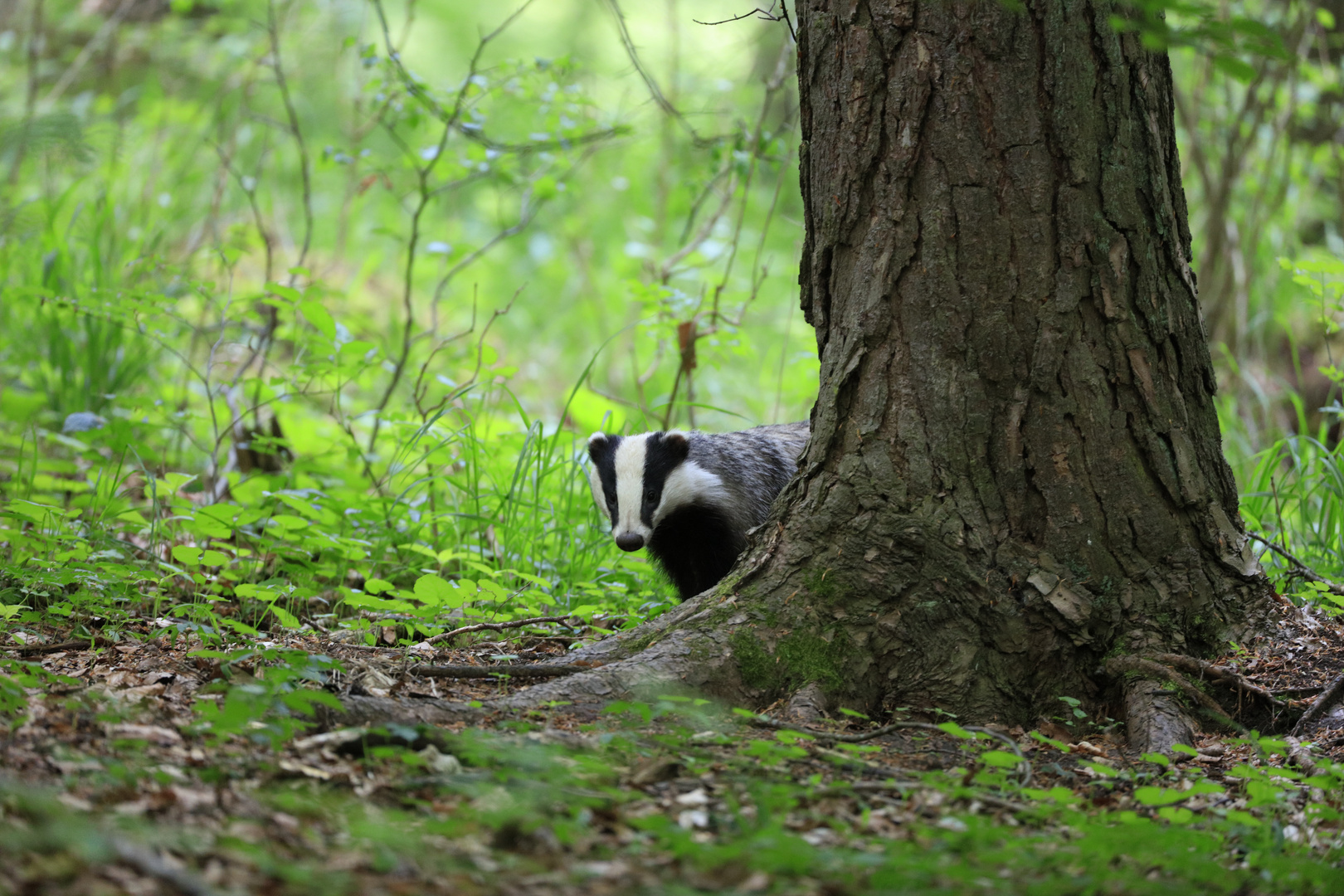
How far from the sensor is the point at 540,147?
530cm

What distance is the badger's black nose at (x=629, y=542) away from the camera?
422 cm

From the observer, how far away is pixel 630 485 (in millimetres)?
4449

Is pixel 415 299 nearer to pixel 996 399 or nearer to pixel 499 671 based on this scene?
pixel 499 671

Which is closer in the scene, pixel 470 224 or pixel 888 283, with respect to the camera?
pixel 888 283

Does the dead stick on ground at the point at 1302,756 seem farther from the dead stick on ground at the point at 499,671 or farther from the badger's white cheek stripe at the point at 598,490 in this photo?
the badger's white cheek stripe at the point at 598,490

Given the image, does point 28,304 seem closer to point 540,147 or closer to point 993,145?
point 540,147

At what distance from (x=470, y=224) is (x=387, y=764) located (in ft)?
33.6

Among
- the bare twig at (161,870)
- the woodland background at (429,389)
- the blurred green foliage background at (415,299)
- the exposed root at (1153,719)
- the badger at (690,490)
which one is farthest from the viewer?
the badger at (690,490)

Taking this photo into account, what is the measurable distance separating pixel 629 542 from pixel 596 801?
91.3 inches

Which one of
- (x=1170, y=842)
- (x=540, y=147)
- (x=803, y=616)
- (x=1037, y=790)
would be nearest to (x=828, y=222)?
(x=803, y=616)

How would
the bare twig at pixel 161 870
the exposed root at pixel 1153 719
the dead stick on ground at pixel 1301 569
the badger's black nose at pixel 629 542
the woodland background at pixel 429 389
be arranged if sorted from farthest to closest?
the badger's black nose at pixel 629 542, the dead stick on ground at pixel 1301 569, the exposed root at pixel 1153 719, the woodland background at pixel 429 389, the bare twig at pixel 161 870

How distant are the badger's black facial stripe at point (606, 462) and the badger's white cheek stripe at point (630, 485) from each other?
0.04 metres

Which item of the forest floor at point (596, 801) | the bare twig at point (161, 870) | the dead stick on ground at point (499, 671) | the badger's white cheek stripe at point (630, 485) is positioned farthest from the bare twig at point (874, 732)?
the badger's white cheek stripe at point (630, 485)

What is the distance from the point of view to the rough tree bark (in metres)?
2.71
